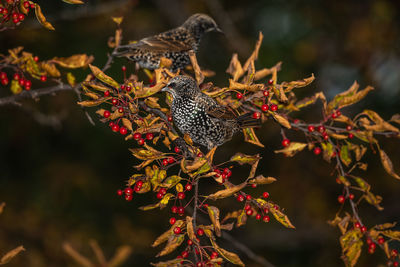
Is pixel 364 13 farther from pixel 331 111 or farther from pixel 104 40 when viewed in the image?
pixel 331 111

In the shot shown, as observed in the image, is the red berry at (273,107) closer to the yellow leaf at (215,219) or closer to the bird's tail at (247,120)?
the bird's tail at (247,120)

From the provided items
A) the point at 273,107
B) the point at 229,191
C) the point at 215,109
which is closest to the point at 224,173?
the point at 229,191

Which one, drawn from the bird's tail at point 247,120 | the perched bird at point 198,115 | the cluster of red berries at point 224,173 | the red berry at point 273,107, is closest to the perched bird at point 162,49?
the perched bird at point 198,115

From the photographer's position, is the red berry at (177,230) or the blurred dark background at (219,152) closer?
the red berry at (177,230)

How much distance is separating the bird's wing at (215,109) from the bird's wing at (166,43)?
0.60 m

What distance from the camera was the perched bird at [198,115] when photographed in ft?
8.98

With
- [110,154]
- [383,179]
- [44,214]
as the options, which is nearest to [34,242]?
[44,214]

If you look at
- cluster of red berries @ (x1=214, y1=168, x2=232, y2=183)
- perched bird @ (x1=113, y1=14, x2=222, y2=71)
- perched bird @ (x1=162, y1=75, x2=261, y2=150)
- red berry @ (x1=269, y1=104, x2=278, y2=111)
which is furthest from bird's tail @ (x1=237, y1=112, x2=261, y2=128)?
perched bird @ (x1=113, y1=14, x2=222, y2=71)

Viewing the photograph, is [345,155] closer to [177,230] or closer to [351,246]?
[351,246]

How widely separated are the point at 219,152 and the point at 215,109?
5.13 meters

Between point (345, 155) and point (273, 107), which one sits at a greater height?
point (273, 107)

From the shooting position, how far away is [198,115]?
9.18 ft

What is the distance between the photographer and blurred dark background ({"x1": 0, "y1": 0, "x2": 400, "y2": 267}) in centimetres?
796

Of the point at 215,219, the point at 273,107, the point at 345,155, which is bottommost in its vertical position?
the point at 345,155
